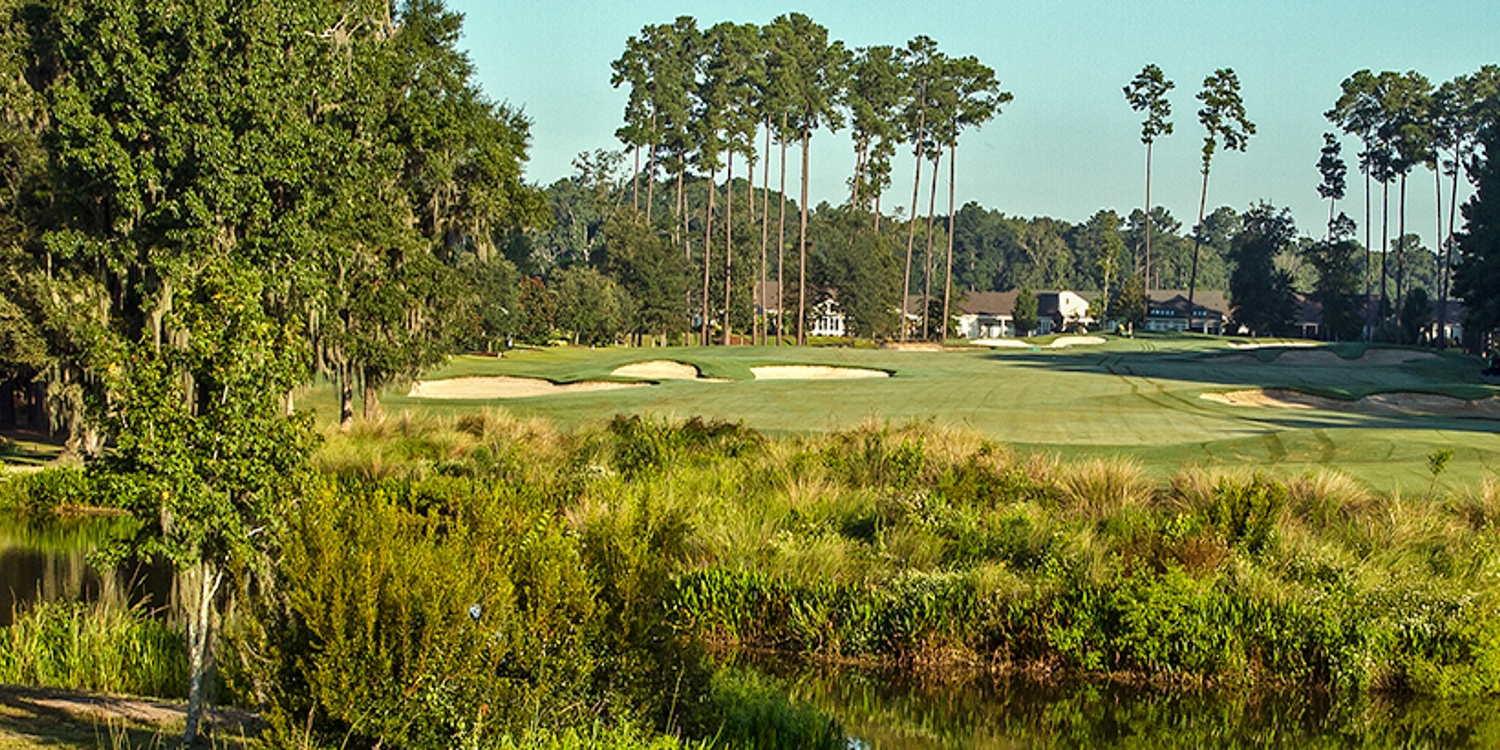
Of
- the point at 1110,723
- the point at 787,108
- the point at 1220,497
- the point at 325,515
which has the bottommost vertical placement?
the point at 1110,723

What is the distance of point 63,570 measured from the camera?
60.8 ft

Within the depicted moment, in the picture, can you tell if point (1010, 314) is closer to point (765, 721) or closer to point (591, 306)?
point (591, 306)

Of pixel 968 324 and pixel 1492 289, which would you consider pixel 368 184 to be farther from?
pixel 968 324

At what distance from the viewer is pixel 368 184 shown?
27562 mm

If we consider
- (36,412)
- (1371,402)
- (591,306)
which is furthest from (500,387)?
(591,306)

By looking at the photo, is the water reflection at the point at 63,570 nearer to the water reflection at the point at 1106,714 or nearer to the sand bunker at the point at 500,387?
the water reflection at the point at 1106,714

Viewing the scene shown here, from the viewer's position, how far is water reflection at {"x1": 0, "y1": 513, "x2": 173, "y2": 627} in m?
16.5

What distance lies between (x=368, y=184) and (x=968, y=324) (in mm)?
127010

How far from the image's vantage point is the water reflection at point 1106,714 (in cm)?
1218

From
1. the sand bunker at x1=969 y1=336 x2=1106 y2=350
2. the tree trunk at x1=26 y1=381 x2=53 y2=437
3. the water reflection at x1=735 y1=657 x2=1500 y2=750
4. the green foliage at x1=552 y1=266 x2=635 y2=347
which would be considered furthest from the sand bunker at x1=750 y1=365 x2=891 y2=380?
the water reflection at x1=735 y1=657 x2=1500 y2=750

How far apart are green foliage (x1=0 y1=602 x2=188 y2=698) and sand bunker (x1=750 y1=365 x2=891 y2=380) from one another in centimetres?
4148

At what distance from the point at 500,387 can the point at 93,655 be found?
108 feet

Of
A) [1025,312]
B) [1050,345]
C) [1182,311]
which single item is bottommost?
[1050,345]

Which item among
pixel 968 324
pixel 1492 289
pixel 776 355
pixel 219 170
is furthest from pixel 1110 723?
pixel 968 324
